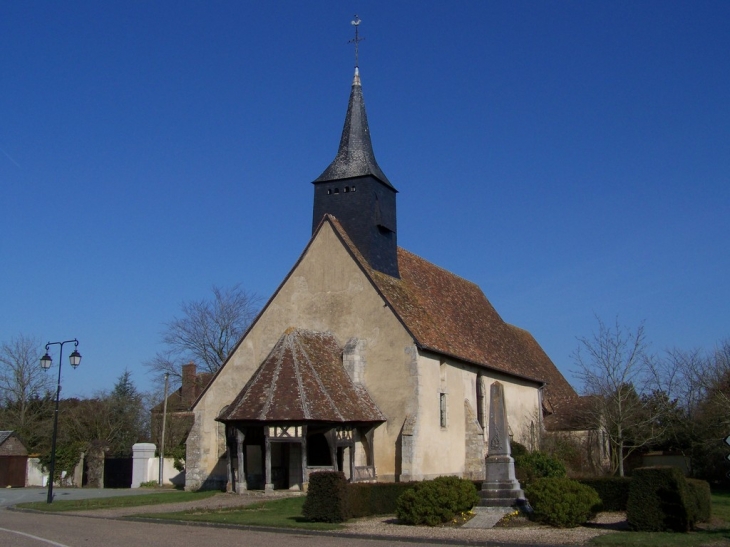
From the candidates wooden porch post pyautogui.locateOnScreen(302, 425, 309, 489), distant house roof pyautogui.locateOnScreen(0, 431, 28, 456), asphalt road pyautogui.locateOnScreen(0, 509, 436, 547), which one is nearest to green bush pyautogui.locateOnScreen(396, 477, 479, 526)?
asphalt road pyautogui.locateOnScreen(0, 509, 436, 547)

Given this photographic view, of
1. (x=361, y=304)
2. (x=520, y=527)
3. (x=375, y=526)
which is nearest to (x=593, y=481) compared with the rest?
(x=520, y=527)

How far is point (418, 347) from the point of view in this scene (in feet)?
90.4

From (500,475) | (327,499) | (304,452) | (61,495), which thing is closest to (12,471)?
(61,495)

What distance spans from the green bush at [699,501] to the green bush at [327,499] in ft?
25.9

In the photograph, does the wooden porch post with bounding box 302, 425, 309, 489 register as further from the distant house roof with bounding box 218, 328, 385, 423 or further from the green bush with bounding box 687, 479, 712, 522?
the green bush with bounding box 687, 479, 712, 522

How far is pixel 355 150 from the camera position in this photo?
106 ft

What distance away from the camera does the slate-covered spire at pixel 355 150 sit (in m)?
31.5

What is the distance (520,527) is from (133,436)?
38058 millimetres

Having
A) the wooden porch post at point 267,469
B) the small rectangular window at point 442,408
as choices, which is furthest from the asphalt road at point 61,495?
the small rectangular window at point 442,408

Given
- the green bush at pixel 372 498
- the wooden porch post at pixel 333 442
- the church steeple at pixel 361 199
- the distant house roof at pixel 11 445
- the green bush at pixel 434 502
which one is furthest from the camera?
the distant house roof at pixel 11 445

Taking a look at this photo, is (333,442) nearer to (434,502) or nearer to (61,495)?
(434,502)

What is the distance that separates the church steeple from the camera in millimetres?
30719

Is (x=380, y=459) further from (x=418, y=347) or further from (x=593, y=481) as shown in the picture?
(x=593, y=481)

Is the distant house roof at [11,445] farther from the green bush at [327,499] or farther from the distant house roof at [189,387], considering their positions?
the green bush at [327,499]
